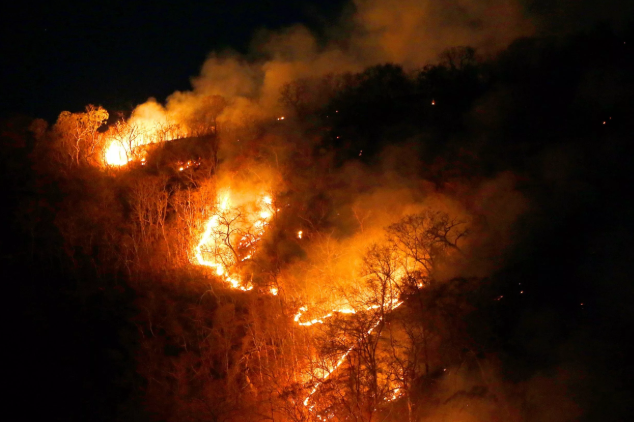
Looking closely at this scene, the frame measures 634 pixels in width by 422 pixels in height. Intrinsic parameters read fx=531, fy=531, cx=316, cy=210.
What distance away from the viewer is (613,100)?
16703 mm

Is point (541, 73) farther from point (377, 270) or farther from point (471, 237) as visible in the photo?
point (377, 270)

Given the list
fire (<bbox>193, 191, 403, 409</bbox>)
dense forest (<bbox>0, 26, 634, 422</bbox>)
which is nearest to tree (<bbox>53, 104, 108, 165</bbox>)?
dense forest (<bbox>0, 26, 634, 422</bbox>)

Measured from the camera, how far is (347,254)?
1505 cm

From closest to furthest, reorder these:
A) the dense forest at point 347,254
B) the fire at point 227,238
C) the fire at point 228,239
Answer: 1. the dense forest at point 347,254
2. the fire at point 227,238
3. the fire at point 228,239

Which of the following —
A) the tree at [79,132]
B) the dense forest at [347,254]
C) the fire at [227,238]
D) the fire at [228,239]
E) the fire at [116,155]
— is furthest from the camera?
the fire at [116,155]

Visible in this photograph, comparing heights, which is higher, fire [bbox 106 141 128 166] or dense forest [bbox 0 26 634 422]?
fire [bbox 106 141 128 166]

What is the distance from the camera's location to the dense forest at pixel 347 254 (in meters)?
11.5

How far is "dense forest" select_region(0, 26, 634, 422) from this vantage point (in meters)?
11.5

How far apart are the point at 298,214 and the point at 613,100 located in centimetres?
1066

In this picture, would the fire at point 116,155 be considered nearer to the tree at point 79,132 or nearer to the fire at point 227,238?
the tree at point 79,132

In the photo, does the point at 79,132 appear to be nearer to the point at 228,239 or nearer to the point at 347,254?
the point at 228,239

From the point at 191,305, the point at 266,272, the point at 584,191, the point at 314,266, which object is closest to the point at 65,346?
the point at 191,305

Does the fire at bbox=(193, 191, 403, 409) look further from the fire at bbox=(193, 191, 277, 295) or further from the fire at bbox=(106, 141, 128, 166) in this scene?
the fire at bbox=(106, 141, 128, 166)

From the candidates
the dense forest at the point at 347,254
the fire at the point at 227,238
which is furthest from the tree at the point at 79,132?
the fire at the point at 227,238
